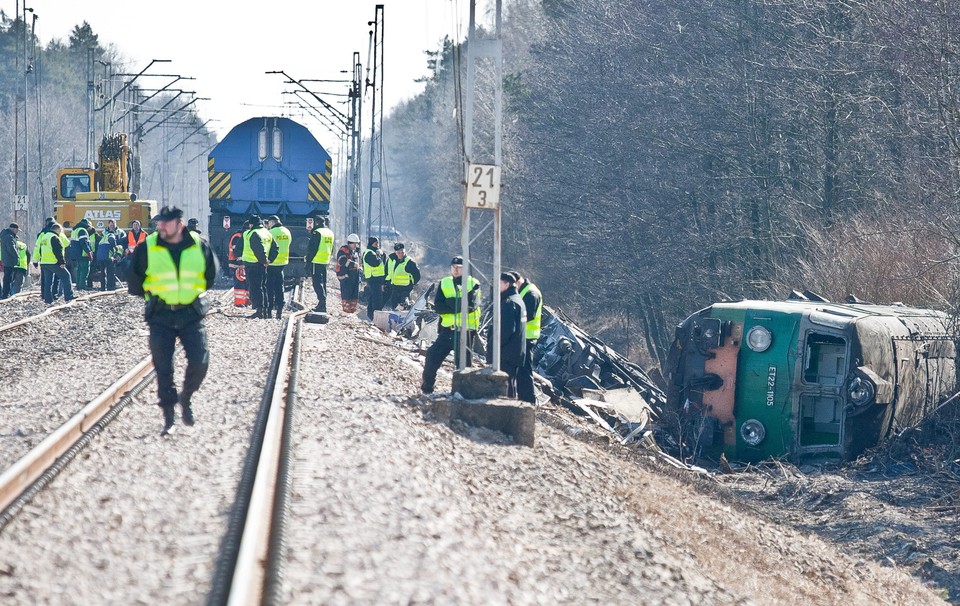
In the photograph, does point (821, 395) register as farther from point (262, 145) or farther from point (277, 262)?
point (262, 145)

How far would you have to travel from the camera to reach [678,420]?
606 inches

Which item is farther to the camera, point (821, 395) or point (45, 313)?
point (45, 313)

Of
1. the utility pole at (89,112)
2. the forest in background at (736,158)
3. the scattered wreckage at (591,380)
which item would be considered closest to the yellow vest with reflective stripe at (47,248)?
the forest in background at (736,158)

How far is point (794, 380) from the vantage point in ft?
46.0

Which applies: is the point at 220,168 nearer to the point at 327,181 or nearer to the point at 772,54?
the point at 327,181

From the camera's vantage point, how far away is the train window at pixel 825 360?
1412 centimetres

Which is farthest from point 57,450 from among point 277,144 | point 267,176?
point 277,144

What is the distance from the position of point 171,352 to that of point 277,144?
19.5 m

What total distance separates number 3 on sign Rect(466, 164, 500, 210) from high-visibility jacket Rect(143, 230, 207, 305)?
3.08 m

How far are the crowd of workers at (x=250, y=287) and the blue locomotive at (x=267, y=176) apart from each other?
437 centimetres

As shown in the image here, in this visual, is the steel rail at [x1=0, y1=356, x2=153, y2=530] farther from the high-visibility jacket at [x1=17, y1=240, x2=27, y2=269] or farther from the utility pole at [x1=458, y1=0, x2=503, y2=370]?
the high-visibility jacket at [x1=17, y1=240, x2=27, y2=269]

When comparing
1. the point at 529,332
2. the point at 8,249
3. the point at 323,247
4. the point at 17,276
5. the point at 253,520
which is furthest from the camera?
the point at 17,276

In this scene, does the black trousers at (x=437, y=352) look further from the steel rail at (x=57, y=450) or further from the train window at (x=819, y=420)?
the train window at (x=819, y=420)

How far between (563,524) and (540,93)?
3073 centimetres
